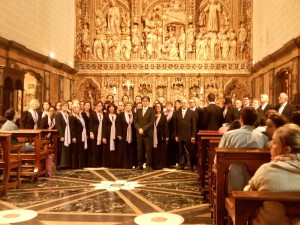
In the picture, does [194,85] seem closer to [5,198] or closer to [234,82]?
[234,82]

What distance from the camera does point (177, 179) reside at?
8133 mm

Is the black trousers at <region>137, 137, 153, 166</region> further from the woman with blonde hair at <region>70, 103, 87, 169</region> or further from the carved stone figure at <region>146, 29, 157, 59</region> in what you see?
the carved stone figure at <region>146, 29, 157, 59</region>

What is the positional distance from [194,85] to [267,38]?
160 inches

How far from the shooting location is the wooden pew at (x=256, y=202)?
248cm

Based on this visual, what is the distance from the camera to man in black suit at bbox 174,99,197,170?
9.57m

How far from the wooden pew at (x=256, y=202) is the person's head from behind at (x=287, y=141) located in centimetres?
35

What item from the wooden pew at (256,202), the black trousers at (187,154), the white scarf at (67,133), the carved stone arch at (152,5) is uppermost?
the carved stone arch at (152,5)

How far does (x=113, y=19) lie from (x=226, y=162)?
15.6 metres

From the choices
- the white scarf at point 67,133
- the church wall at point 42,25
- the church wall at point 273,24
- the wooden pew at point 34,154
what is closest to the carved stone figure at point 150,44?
the church wall at point 42,25

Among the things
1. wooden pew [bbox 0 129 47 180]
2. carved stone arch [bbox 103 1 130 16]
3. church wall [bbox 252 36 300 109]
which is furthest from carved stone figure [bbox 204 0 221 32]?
wooden pew [bbox 0 129 47 180]

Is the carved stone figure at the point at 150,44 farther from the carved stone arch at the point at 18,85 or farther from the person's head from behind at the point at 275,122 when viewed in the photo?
the person's head from behind at the point at 275,122

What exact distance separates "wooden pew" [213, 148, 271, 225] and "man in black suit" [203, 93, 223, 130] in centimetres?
526

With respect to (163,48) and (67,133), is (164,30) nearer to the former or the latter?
(163,48)

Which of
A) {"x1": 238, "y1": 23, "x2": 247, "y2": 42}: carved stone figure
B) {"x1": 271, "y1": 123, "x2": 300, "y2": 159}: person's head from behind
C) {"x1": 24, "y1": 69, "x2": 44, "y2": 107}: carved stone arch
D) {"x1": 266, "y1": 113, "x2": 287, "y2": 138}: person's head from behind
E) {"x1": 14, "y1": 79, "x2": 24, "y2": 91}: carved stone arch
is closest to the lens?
{"x1": 271, "y1": 123, "x2": 300, "y2": 159}: person's head from behind
